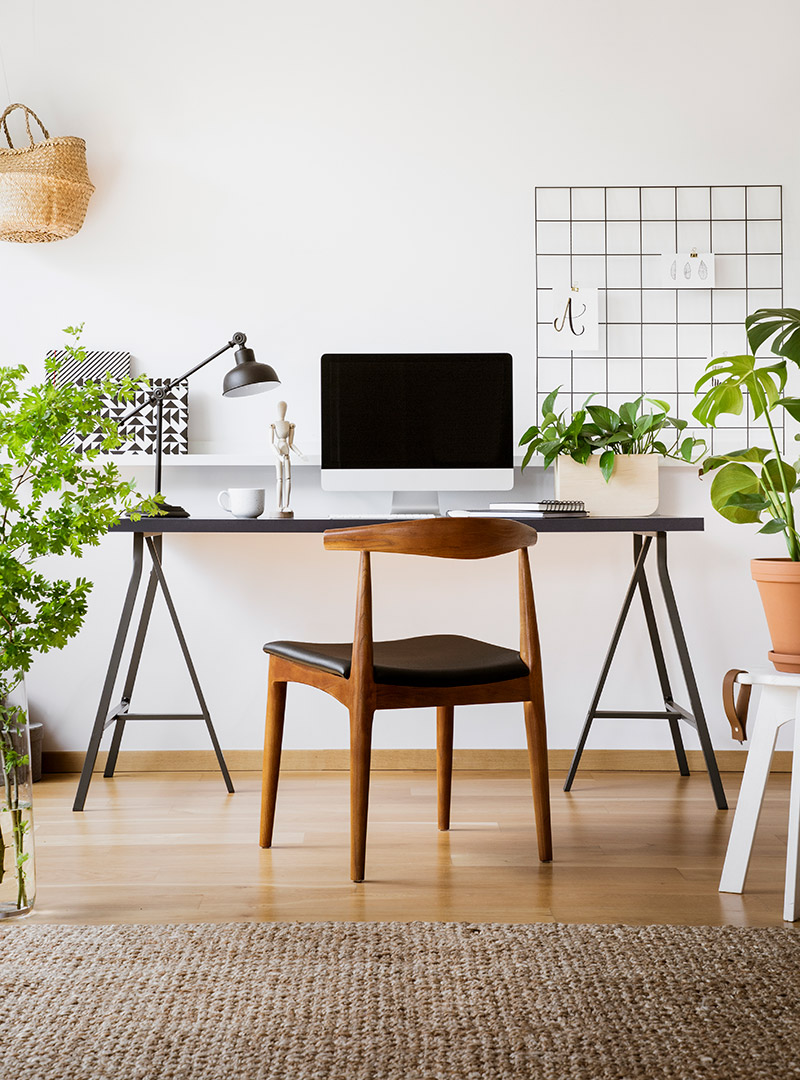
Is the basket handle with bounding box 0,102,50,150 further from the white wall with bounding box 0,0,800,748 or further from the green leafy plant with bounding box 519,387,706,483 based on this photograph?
the green leafy plant with bounding box 519,387,706,483

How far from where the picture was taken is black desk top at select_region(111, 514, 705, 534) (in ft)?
8.00

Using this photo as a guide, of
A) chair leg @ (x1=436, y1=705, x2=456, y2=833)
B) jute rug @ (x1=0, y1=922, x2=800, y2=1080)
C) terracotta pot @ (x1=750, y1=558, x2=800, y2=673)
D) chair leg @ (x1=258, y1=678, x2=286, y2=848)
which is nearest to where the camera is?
jute rug @ (x1=0, y1=922, x2=800, y2=1080)

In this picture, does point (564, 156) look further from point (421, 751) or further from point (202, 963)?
point (202, 963)

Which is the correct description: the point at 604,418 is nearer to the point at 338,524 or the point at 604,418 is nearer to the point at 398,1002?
the point at 338,524

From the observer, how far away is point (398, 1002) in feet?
4.79

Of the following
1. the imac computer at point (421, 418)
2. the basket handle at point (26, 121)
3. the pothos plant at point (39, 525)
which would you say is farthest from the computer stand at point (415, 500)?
the basket handle at point (26, 121)

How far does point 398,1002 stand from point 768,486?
128cm

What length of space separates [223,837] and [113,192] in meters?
1.94

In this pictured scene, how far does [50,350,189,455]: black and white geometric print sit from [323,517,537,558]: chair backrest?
1.13 m

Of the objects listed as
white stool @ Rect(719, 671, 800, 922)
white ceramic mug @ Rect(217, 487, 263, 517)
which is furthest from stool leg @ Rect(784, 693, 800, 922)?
white ceramic mug @ Rect(217, 487, 263, 517)

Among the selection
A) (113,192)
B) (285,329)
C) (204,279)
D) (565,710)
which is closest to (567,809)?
(565,710)

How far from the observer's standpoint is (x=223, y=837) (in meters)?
2.29

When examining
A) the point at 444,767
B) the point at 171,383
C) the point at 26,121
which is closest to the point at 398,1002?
the point at 444,767

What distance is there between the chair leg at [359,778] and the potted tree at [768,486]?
32.3 inches
